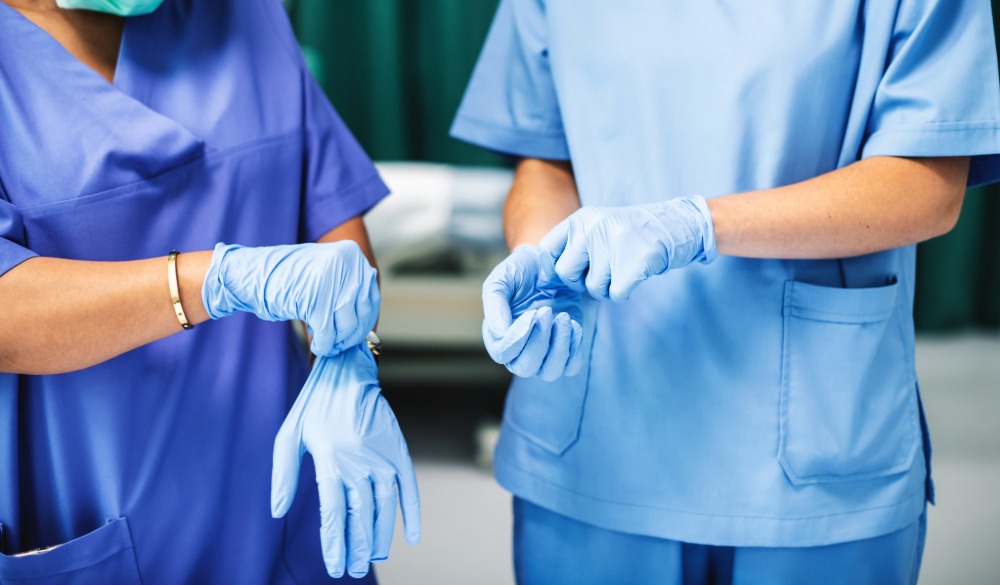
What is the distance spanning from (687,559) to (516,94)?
58 cm

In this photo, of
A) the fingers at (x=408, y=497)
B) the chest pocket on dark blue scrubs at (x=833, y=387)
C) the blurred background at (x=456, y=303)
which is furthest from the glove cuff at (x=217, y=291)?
the blurred background at (x=456, y=303)

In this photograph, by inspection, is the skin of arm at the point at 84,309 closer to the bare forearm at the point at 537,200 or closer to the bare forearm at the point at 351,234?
the bare forearm at the point at 351,234

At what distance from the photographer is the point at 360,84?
2.95 m

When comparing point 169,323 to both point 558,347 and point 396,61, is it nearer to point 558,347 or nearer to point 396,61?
point 558,347

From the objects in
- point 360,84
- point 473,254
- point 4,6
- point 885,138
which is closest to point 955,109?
point 885,138

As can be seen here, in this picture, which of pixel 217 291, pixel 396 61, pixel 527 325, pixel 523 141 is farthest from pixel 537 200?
pixel 396 61

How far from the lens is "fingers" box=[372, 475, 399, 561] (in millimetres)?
833

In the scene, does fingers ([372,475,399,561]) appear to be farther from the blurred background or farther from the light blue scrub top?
the blurred background

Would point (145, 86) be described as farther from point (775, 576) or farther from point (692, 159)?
point (775, 576)

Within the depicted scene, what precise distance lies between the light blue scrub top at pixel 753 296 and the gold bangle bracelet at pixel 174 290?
1.35 ft

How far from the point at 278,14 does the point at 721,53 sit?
509 mm

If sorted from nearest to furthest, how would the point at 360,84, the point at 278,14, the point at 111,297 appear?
1. the point at 111,297
2. the point at 278,14
3. the point at 360,84

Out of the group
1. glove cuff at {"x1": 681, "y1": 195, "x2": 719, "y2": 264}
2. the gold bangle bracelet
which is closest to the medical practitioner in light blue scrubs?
the gold bangle bracelet

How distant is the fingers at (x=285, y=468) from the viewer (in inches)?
32.6
